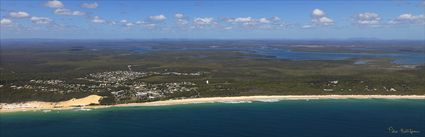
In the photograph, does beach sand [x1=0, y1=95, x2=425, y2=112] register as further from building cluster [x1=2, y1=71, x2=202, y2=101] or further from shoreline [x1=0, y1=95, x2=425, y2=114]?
building cluster [x1=2, y1=71, x2=202, y2=101]

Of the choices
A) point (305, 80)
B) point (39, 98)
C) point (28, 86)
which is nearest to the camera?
point (39, 98)

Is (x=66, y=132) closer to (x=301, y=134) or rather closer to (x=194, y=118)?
(x=194, y=118)

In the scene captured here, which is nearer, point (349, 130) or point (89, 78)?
point (349, 130)

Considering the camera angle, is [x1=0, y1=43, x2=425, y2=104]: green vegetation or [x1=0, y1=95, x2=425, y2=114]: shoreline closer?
[x1=0, y1=95, x2=425, y2=114]: shoreline

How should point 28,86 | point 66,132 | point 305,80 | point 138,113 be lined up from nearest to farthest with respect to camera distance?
point 66,132
point 138,113
point 28,86
point 305,80

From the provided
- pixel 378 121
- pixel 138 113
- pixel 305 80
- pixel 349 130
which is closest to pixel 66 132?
pixel 138 113
